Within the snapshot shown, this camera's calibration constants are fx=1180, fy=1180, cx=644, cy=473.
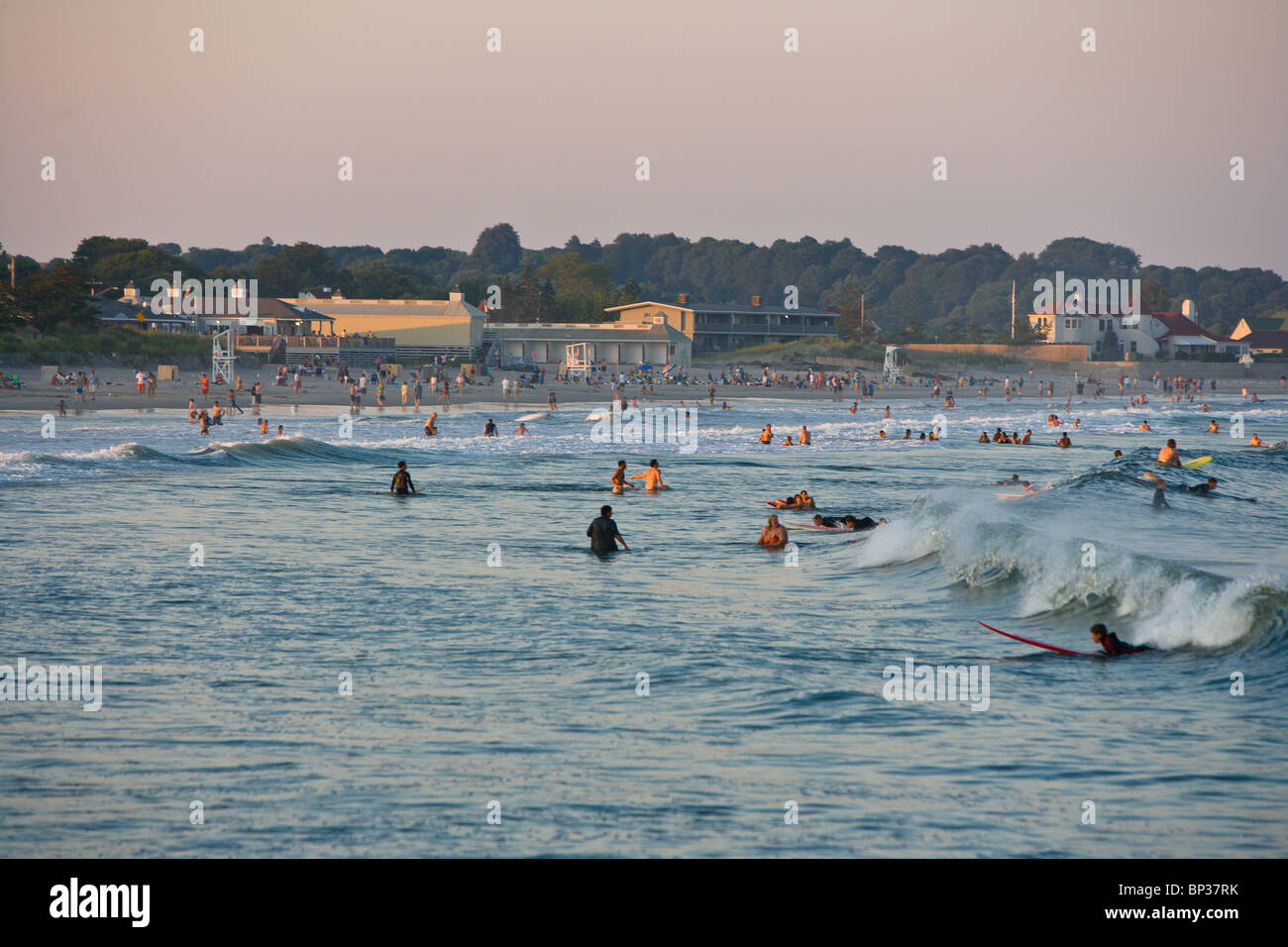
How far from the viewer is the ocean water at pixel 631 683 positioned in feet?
26.2

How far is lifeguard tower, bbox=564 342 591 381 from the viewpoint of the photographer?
8588 cm

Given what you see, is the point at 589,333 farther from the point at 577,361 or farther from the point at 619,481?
the point at 619,481

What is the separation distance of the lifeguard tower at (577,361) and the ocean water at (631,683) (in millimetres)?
58881

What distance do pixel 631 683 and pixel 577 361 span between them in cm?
7852

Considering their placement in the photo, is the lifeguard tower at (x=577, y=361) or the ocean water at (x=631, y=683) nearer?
the ocean water at (x=631, y=683)

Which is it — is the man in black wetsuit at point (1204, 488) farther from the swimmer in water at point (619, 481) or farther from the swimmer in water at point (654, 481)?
the swimmer in water at point (619, 481)

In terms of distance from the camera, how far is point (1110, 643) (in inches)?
518

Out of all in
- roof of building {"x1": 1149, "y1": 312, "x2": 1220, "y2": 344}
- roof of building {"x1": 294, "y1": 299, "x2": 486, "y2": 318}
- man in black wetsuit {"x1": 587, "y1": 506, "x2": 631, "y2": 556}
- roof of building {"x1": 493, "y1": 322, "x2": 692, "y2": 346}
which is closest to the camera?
man in black wetsuit {"x1": 587, "y1": 506, "x2": 631, "y2": 556}

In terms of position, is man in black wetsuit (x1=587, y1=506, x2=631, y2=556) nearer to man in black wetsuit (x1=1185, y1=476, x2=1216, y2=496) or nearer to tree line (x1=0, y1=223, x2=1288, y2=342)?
man in black wetsuit (x1=1185, y1=476, x2=1216, y2=496)

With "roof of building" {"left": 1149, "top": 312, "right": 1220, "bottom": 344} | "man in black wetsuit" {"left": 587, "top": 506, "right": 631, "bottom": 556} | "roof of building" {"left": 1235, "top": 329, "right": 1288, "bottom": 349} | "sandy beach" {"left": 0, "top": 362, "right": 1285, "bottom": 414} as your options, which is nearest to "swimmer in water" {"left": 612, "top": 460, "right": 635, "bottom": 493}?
"man in black wetsuit" {"left": 587, "top": 506, "right": 631, "bottom": 556}

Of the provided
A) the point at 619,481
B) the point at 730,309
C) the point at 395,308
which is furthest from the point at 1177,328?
the point at 619,481

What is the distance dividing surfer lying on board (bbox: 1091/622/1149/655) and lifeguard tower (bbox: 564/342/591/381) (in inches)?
2861

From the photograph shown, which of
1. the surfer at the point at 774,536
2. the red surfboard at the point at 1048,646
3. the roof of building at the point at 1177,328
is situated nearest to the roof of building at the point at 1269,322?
the roof of building at the point at 1177,328
